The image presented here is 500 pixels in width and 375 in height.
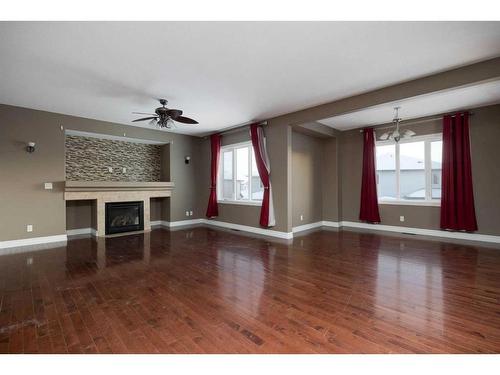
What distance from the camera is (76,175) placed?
231 inches

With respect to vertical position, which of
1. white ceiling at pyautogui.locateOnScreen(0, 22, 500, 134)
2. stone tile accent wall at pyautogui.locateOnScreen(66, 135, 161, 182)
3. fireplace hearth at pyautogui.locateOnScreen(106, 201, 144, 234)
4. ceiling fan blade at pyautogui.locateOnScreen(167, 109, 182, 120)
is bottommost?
fireplace hearth at pyautogui.locateOnScreen(106, 201, 144, 234)

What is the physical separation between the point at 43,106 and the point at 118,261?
334 cm

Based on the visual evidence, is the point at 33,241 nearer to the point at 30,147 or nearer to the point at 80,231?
the point at 80,231

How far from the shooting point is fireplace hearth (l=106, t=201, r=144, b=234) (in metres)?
5.89

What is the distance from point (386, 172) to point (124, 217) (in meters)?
6.57

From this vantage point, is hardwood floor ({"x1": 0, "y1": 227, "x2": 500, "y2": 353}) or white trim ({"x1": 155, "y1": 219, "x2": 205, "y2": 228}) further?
white trim ({"x1": 155, "y1": 219, "x2": 205, "y2": 228})

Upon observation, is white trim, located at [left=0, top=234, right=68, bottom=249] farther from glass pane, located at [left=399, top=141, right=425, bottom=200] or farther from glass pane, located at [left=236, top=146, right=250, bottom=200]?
glass pane, located at [left=399, top=141, right=425, bottom=200]

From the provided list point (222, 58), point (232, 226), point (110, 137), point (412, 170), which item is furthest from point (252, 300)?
point (110, 137)

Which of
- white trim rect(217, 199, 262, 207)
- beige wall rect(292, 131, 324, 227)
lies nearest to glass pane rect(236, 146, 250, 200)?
white trim rect(217, 199, 262, 207)

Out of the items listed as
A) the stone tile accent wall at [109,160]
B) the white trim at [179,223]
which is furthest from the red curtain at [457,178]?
the stone tile accent wall at [109,160]

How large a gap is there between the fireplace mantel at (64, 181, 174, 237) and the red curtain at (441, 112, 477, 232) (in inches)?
251

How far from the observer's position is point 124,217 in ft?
20.2
